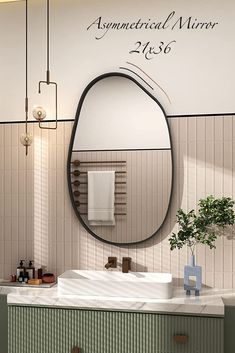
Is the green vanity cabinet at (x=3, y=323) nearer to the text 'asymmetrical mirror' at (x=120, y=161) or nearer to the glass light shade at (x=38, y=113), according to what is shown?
the text 'asymmetrical mirror' at (x=120, y=161)

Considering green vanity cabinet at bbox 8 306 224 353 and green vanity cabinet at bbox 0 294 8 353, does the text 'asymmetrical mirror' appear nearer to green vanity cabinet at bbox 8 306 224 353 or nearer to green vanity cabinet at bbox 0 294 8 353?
green vanity cabinet at bbox 8 306 224 353

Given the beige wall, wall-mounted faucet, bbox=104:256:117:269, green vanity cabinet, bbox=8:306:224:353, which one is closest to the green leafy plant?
the beige wall

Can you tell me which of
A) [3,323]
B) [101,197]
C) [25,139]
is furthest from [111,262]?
[25,139]

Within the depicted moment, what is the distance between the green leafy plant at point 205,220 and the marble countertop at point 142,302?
0.93 ft

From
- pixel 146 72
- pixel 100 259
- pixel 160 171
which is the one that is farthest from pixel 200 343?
pixel 146 72

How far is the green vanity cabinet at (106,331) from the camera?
235 centimetres

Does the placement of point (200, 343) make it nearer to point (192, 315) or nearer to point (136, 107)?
point (192, 315)

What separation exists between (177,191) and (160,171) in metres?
0.16

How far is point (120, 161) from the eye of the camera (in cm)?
288

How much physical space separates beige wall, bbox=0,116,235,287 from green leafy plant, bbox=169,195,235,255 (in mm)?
110

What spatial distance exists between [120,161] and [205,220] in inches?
25.5

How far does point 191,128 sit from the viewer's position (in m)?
2.79

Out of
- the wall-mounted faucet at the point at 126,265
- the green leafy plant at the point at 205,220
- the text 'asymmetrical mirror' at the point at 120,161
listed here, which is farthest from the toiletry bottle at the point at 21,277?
the green leafy plant at the point at 205,220

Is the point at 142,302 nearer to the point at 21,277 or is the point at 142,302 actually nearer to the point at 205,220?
the point at 205,220
